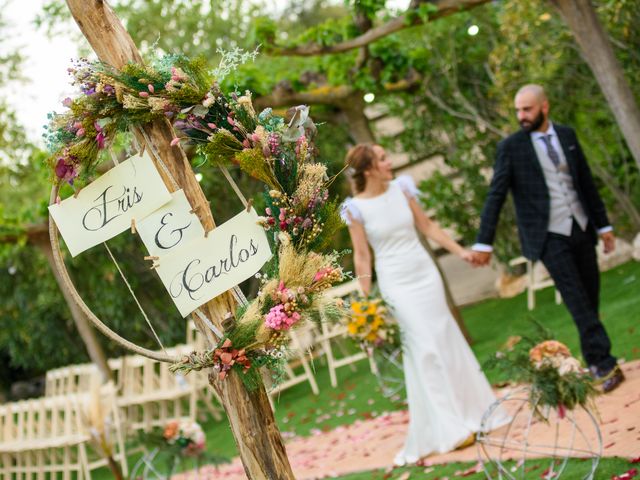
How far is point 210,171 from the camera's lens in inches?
513

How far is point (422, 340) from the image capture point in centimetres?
633

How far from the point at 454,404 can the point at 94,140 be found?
12.0 feet

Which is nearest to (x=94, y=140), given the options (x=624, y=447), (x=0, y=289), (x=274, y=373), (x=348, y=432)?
(x=274, y=373)

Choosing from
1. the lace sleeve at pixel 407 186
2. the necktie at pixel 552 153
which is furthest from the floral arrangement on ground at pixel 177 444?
the necktie at pixel 552 153

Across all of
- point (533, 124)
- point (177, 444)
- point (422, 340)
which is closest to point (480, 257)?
point (422, 340)

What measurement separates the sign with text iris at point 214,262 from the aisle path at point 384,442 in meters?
2.24

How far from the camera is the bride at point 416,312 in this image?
6.19m

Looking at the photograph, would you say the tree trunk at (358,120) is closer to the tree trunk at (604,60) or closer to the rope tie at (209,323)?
the tree trunk at (604,60)

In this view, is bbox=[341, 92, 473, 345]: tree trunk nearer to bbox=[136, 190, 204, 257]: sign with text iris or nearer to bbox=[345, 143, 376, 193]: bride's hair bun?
bbox=[345, 143, 376, 193]: bride's hair bun

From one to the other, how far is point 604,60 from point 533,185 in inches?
71.5

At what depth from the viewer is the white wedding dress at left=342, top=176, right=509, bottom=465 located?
6.18 m

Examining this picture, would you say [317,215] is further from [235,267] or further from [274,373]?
[274,373]

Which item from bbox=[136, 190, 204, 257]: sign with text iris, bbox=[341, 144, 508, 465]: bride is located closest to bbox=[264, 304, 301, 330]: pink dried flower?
bbox=[136, 190, 204, 257]: sign with text iris

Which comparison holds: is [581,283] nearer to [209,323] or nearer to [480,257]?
[480,257]
